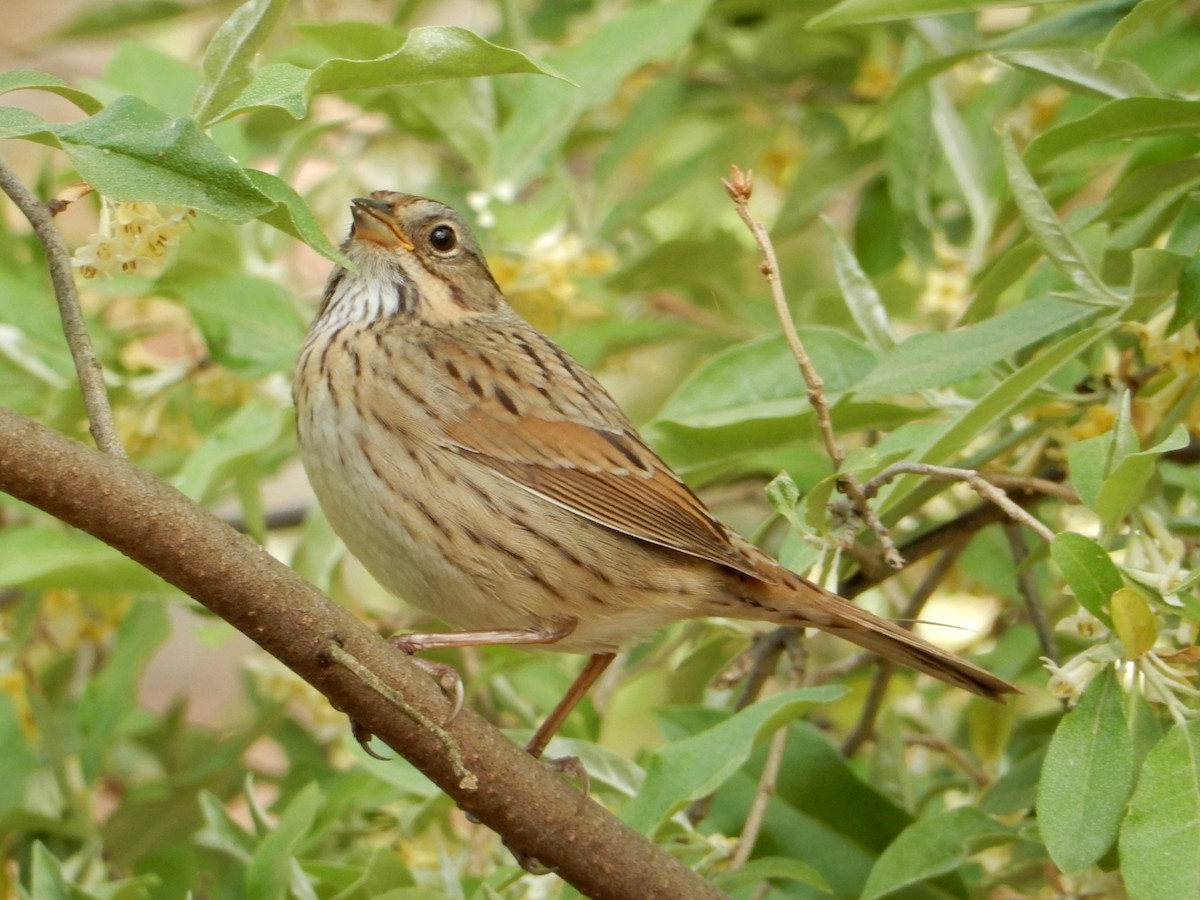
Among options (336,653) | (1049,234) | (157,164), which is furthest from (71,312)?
(1049,234)

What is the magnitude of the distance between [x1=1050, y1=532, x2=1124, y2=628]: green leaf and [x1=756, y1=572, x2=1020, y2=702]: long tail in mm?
542

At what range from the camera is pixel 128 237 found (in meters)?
2.53

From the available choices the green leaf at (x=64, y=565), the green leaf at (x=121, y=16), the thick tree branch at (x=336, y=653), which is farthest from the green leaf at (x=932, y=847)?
the green leaf at (x=121, y=16)

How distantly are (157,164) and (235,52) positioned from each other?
270 millimetres

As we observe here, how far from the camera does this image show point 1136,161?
314 cm

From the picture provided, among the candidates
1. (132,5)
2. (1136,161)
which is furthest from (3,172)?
(132,5)

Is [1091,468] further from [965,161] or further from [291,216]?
[965,161]

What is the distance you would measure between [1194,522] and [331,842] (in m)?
2.16

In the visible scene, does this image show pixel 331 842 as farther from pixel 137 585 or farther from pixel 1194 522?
pixel 1194 522

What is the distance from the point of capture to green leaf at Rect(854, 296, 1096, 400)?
2789 mm

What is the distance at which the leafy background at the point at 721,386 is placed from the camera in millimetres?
2475

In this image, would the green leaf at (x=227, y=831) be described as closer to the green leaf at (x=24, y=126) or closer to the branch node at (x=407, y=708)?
the branch node at (x=407, y=708)

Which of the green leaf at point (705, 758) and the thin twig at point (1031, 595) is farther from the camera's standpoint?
the thin twig at point (1031, 595)

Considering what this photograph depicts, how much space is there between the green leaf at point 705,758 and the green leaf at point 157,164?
49.8 inches
